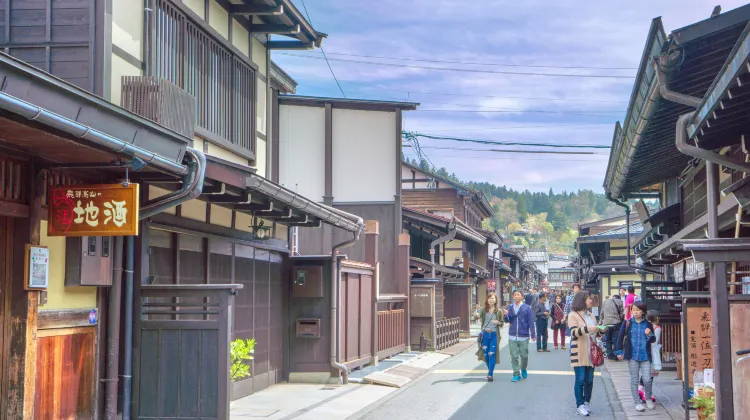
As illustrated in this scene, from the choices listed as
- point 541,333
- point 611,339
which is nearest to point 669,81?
point 611,339

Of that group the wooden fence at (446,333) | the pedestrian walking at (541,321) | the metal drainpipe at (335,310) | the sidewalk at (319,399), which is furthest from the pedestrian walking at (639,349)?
the wooden fence at (446,333)

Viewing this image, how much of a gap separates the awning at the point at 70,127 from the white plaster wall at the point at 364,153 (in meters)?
13.5

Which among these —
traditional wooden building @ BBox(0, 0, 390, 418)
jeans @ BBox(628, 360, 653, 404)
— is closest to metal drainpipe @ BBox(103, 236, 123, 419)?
traditional wooden building @ BBox(0, 0, 390, 418)

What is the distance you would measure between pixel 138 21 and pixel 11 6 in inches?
62.4

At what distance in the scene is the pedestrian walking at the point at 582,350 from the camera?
41.5ft

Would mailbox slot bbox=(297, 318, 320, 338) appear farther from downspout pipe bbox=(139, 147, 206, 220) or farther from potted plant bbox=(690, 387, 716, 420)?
potted plant bbox=(690, 387, 716, 420)

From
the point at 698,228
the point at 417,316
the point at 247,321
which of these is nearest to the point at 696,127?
the point at 698,228

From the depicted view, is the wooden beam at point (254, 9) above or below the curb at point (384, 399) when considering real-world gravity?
above

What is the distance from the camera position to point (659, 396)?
1454 centimetres

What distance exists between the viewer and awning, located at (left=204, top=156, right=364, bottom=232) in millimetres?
10180

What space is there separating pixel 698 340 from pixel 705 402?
158 centimetres

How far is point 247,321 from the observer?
14094 mm

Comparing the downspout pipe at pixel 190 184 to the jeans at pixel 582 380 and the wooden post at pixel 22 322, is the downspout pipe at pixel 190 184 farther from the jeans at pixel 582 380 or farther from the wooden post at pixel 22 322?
the jeans at pixel 582 380

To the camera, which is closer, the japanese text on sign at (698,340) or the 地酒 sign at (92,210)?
the 地酒 sign at (92,210)
